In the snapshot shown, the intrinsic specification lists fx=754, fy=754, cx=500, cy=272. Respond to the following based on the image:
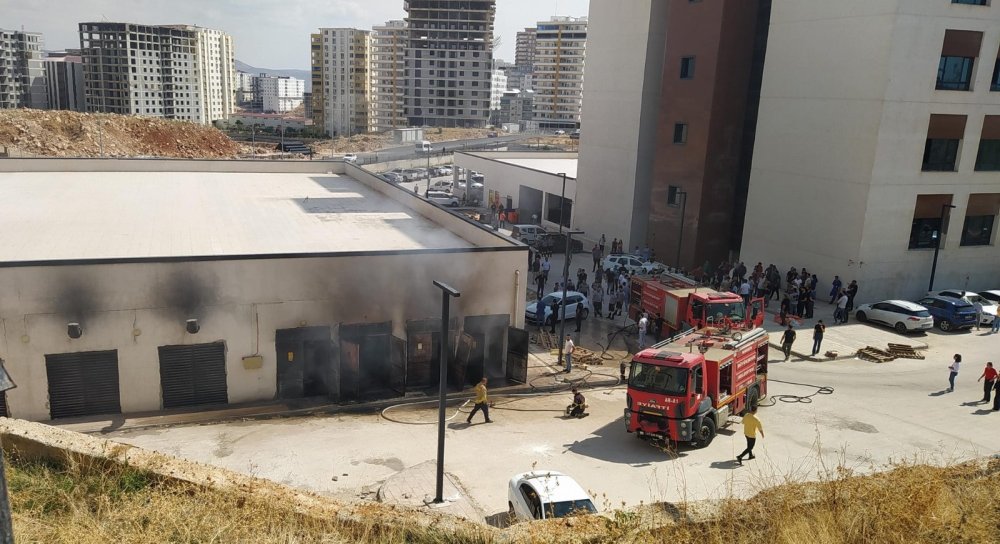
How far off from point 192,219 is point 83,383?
854cm

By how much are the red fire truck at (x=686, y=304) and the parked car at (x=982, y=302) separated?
953 centimetres

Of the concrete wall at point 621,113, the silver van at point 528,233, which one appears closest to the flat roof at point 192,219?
the silver van at point 528,233

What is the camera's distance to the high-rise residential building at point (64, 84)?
140125 millimetres

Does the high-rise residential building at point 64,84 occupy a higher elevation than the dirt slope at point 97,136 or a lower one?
higher

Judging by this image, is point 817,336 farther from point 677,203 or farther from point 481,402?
point 677,203

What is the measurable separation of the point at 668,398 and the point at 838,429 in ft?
16.5

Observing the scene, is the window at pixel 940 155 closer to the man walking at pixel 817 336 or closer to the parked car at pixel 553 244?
the man walking at pixel 817 336

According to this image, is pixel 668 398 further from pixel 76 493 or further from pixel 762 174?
pixel 762 174

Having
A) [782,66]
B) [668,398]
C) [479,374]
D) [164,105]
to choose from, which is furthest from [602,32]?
[164,105]

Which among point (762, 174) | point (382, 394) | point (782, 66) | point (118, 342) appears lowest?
point (382, 394)

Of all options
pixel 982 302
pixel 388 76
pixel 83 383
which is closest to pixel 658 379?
pixel 83 383

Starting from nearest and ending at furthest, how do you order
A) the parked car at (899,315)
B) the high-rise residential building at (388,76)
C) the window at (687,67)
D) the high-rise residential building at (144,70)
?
the parked car at (899,315) → the window at (687,67) → the high-rise residential building at (144,70) → the high-rise residential building at (388,76)

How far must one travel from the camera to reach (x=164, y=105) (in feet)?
440

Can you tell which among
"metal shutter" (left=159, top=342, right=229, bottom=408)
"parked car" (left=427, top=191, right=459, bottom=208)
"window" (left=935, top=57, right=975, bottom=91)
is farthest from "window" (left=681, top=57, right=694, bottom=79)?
"metal shutter" (left=159, top=342, right=229, bottom=408)
